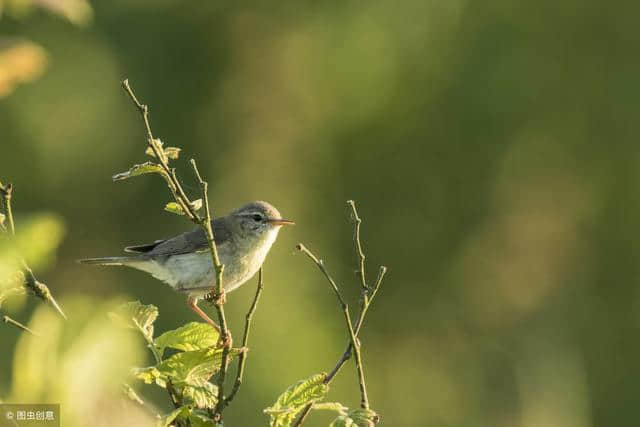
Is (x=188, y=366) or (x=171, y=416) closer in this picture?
(x=171, y=416)

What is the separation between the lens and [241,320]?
9.88 meters

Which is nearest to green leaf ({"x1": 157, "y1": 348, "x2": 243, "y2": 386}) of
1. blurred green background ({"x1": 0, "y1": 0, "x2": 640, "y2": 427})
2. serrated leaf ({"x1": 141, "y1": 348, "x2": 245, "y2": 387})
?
serrated leaf ({"x1": 141, "y1": 348, "x2": 245, "y2": 387})

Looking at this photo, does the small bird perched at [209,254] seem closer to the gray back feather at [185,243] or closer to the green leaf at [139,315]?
the gray back feather at [185,243]

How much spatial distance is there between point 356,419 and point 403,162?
10.3 metres

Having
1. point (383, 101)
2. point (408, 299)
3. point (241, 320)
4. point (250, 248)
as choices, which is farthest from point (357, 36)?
point (250, 248)

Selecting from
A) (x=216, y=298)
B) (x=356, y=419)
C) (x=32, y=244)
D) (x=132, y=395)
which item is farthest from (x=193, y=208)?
(x=32, y=244)

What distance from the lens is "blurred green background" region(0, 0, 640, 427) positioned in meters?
11.2

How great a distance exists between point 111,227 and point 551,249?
19.3 ft

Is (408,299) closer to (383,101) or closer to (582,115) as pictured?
(383,101)

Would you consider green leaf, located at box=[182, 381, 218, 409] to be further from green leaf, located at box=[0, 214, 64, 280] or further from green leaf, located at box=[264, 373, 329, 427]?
green leaf, located at box=[0, 214, 64, 280]

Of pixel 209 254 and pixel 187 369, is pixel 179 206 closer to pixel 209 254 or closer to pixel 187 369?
pixel 187 369

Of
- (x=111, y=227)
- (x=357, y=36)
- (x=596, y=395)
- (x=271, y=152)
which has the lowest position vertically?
(x=596, y=395)

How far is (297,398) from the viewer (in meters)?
2.37

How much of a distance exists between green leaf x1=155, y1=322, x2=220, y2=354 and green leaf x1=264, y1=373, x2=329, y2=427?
11.6 inches
